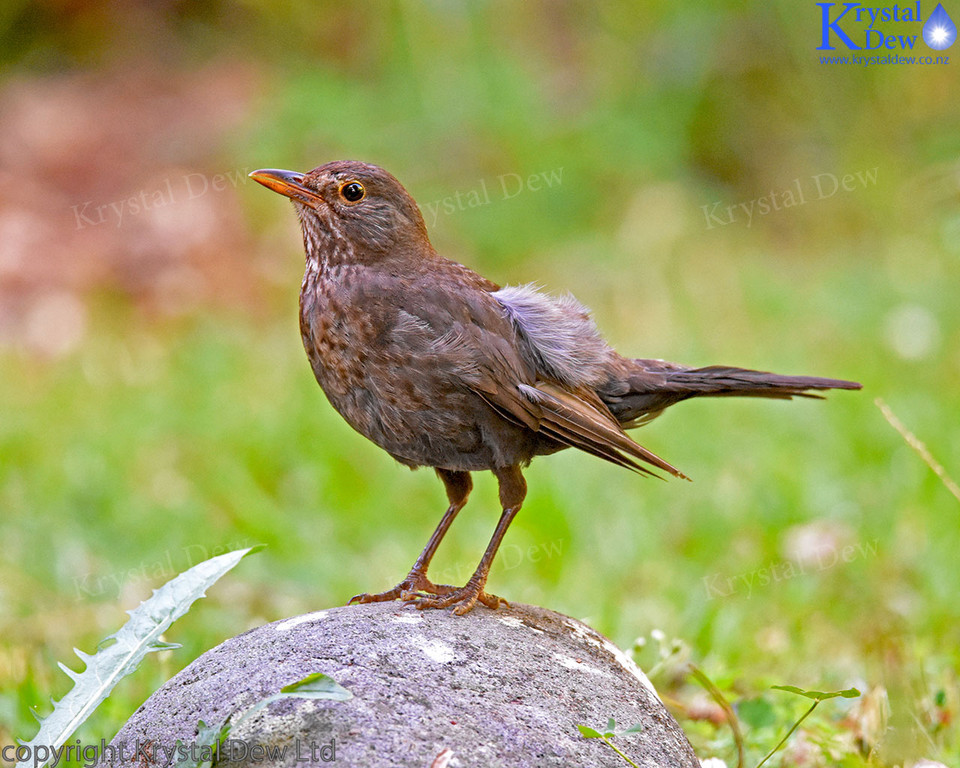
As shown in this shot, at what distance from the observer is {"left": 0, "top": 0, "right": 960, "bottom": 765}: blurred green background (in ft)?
16.7

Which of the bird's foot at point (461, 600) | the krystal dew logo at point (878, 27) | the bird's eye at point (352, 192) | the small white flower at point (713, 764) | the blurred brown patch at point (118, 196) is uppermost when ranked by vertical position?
the krystal dew logo at point (878, 27)

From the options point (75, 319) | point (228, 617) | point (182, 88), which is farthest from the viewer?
point (182, 88)

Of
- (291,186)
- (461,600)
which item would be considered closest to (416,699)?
(461,600)

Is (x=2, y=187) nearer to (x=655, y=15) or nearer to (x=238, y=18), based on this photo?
(x=238, y=18)

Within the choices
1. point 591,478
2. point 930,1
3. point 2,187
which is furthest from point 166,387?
point 930,1

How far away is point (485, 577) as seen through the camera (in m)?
3.53

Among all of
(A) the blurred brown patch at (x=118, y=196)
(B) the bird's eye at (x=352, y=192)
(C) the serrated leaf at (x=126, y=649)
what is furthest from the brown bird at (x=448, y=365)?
(A) the blurred brown patch at (x=118, y=196)

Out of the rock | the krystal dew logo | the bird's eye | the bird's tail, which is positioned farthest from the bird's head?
the krystal dew logo

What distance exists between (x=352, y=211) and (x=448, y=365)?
0.69 metres

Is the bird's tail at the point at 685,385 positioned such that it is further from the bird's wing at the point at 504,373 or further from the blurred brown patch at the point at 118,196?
the blurred brown patch at the point at 118,196

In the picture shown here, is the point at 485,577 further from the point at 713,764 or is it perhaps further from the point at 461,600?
the point at 713,764

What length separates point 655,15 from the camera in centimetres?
1023

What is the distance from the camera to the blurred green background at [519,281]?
508 centimetres

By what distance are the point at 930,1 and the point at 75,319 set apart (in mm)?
6805
